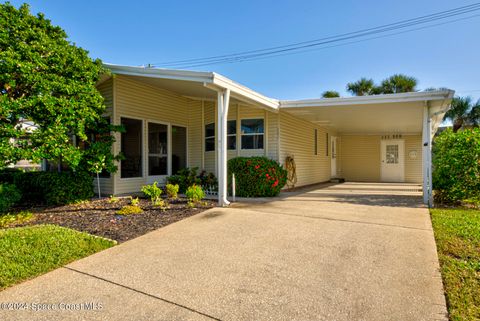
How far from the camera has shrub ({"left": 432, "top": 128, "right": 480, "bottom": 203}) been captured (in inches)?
267

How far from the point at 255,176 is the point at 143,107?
3.88 metres

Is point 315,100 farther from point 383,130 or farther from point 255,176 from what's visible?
point 383,130

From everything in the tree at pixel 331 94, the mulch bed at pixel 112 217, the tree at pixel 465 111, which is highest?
the tree at pixel 331 94

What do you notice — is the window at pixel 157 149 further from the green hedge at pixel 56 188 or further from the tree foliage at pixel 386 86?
the tree foliage at pixel 386 86

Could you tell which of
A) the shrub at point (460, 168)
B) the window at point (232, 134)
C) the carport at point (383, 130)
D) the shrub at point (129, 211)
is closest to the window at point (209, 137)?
the window at point (232, 134)

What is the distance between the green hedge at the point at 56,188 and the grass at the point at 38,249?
260 cm

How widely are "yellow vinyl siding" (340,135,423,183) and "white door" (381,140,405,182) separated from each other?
18cm

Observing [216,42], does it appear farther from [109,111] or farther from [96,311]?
[96,311]

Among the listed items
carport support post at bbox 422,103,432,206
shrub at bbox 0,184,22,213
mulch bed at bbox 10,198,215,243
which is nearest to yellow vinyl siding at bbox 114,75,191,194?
mulch bed at bbox 10,198,215,243

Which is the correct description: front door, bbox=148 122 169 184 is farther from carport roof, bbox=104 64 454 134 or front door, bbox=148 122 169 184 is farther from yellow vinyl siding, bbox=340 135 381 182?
yellow vinyl siding, bbox=340 135 381 182

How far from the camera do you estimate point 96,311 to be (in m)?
2.46

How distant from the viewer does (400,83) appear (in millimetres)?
21812

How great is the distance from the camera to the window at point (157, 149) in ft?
29.3

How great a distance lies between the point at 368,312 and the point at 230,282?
1.28 meters
